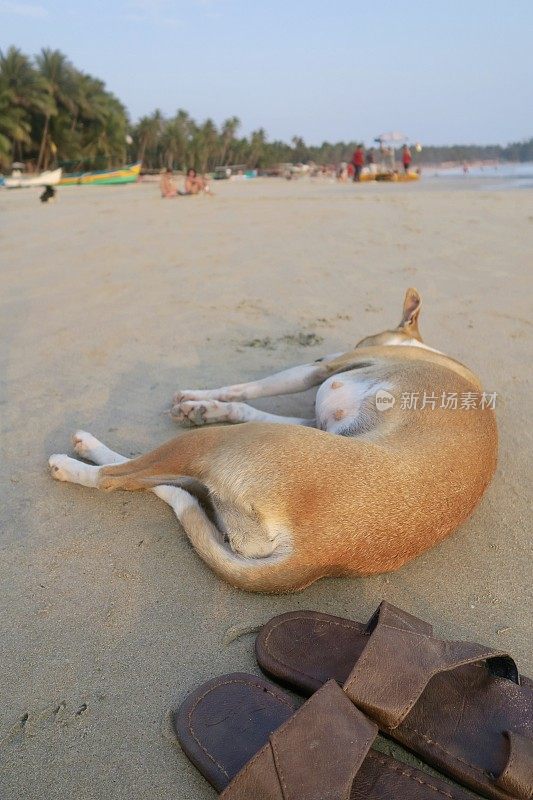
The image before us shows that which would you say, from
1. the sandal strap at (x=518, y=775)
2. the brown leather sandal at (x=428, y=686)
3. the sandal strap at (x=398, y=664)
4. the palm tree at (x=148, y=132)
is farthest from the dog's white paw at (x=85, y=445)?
the palm tree at (x=148, y=132)

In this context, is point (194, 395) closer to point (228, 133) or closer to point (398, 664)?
point (398, 664)

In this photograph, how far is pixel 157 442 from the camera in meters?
3.53

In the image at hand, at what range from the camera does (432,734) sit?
1.71 metres

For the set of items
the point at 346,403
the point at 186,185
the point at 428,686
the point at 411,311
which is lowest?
the point at 428,686

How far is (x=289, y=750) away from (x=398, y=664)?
39 cm

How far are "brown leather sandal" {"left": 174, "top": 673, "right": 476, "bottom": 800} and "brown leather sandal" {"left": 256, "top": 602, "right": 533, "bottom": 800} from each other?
73mm

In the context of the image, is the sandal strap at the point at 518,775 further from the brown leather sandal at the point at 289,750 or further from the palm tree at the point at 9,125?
the palm tree at the point at 9,125

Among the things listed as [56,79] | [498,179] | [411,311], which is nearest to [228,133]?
[56,79]

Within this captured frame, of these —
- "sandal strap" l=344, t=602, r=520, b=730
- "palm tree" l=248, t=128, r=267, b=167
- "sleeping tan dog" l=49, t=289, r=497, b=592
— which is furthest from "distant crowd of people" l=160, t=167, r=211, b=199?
"palm tree" l=248, t=128, r=267, b=167

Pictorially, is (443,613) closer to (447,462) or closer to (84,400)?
(447,462)

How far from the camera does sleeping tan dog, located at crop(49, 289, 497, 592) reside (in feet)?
7.15

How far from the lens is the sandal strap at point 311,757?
4.76 feet

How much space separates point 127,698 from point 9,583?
76cm

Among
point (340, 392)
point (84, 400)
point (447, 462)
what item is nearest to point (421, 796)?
point (447, 462)
